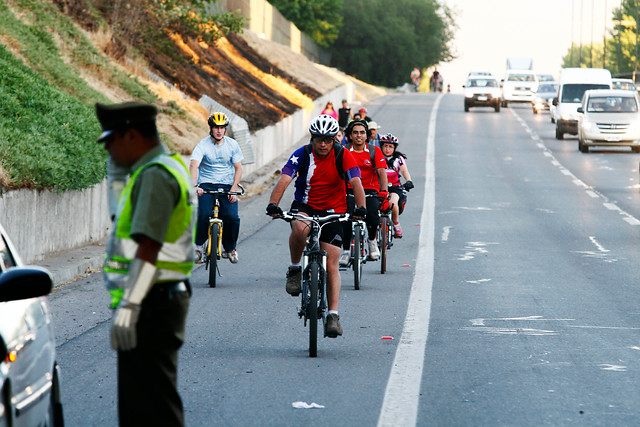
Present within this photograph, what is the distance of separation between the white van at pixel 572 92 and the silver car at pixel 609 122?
3.57 m

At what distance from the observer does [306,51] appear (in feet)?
271

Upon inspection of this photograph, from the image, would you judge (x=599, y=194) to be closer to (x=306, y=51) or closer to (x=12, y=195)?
(x=12, y=195)

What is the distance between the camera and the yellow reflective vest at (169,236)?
450 cm

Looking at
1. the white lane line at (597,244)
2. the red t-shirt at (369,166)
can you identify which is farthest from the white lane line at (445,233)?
the red t-shirt at (369,166)

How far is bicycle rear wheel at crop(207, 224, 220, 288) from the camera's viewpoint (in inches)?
495

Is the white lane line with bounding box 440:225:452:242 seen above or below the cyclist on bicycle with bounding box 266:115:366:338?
below

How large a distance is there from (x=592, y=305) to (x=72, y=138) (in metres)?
7.84

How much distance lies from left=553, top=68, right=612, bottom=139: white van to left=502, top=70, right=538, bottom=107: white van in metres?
17.8

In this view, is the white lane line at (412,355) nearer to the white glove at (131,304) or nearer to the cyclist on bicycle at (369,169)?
the cyclist on bicycle at (369,169)

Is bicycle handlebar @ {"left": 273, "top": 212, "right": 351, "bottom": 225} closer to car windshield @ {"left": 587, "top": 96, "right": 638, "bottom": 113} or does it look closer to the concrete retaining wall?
the concrete retaining wall

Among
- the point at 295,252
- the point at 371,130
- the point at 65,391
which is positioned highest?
the point at 371,130

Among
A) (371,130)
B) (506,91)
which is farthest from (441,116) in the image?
(371,130)

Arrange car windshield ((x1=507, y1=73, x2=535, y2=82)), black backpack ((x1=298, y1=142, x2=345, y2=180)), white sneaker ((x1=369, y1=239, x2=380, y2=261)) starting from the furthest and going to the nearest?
car windshield ((x1=507, y1=73, x2=535, y2=82)), white sneaker ((x1=369, y1=239, x2=380, y2=261)), black backpack ((x1=298, y1=142, x2=345, y2=180))

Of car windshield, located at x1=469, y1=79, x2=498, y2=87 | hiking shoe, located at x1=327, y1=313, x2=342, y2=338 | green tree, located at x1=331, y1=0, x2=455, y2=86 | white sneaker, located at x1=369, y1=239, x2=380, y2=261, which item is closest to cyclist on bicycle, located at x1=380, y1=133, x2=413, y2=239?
white sneaker, located at x1=369, y1=239, x2=380, y2=261
